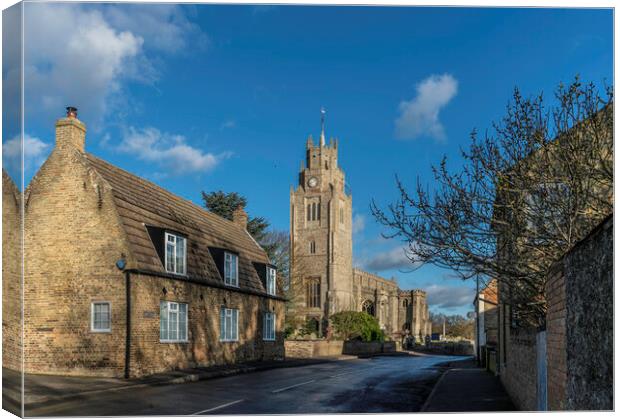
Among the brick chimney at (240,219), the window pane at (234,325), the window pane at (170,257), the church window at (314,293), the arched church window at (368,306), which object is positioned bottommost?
the arched church window at (368,306)

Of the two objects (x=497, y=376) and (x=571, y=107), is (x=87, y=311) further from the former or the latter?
(x=571, y=107)

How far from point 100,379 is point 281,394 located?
627cm

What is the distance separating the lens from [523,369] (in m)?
14.3

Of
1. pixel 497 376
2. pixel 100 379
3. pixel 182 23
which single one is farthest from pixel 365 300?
pixel 182 23

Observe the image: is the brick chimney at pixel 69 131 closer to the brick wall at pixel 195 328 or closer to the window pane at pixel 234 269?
the brick wall at pixel 195 328

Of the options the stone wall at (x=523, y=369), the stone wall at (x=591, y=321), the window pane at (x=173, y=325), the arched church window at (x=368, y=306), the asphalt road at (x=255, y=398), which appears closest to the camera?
the stone wall at (x=591, y=321)

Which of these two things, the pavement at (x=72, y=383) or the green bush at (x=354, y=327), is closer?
the pavement at (x=72, y=383)

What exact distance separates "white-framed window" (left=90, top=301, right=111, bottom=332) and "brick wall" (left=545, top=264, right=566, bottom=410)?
15.5m

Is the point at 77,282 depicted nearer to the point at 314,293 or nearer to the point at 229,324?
the point at 229,324

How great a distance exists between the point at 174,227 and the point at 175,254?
2.22 metres

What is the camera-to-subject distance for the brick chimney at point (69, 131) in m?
23.0

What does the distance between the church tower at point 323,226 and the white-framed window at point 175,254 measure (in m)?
72.1

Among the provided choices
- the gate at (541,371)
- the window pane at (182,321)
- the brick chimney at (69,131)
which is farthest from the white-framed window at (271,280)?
the gate at (541,371)

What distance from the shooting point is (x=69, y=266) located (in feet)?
71.8
